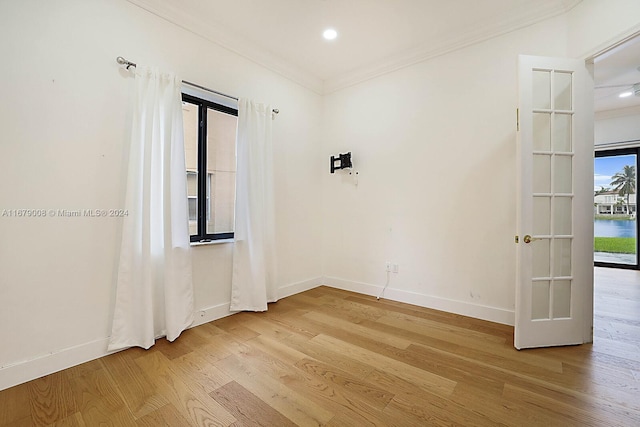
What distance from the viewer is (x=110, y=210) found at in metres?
2.14

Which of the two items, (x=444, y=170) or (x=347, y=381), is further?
(x=444, y=170)

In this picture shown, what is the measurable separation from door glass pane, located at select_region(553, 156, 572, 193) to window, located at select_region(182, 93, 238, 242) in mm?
3056

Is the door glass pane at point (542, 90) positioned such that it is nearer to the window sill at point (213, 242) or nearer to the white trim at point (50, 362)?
the window sill at point (213, 242)

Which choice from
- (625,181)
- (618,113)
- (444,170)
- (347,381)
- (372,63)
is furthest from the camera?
(625,181)

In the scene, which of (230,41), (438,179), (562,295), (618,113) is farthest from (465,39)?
A: (618,113)

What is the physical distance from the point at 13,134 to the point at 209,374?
79.7 inches

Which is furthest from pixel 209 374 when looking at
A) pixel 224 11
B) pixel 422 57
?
pixel 422 57

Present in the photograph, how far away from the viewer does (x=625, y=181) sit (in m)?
5.25

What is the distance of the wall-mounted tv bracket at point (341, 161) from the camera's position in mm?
3715

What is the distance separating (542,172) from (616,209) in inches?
199

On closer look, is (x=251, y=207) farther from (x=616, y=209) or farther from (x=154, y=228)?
(x=616, y=209)

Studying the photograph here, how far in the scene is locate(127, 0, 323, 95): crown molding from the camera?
7.86 feet

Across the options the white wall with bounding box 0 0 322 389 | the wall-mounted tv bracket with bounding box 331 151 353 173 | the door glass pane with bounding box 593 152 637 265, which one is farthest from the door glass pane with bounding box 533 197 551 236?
the door glass pane with bounding box 593 152 637 265

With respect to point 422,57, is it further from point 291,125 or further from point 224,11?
point 224,11
